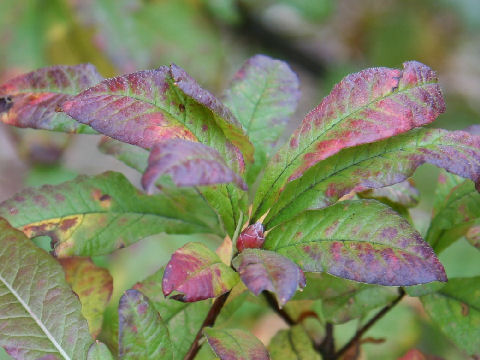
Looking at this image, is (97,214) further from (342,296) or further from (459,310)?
(459,310)

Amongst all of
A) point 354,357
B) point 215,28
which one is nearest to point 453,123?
point 215,28

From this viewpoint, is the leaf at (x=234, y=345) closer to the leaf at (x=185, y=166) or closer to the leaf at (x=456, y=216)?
the leaf at (x=185, y=166)

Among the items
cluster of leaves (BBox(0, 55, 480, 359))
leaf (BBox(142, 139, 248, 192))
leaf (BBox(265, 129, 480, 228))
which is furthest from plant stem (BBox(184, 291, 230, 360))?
leaf (BBox(142, 139, 248, 192))

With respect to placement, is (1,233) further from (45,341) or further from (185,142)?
(185,142)

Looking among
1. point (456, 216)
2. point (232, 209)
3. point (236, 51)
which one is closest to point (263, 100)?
point (232, 209)

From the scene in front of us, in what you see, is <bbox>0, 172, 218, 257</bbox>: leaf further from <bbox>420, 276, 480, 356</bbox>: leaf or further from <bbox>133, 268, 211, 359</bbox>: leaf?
<bbox>420, 276, 480, 356</bbox>: leaf
